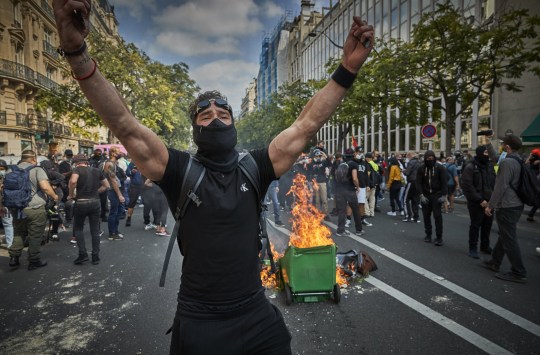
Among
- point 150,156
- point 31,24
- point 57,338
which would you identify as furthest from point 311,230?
point 31,24

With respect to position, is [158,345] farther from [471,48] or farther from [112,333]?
[471,48]

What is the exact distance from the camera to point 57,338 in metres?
3.54

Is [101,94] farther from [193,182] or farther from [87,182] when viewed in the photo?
[87,182]

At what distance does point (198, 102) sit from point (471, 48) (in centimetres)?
1467

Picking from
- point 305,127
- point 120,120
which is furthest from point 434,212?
point 120,120

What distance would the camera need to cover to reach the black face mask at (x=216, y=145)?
68.8 inches

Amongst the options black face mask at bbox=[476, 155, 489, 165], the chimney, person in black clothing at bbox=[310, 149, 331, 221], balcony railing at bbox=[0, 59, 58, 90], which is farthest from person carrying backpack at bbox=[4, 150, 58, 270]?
the chimney

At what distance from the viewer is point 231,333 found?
1.55m

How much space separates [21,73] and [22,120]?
3.56 m

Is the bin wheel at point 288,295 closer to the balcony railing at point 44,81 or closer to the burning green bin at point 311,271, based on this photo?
the burning green bin at point 311,271

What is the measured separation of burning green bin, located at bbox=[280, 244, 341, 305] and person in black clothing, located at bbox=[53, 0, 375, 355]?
8.04ft

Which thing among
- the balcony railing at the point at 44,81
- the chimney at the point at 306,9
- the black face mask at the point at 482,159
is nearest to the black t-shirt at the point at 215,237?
the black face mask at the point at 482,159

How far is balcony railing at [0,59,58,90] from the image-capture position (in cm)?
2262

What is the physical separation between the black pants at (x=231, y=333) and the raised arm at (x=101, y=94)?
29.7 inches
